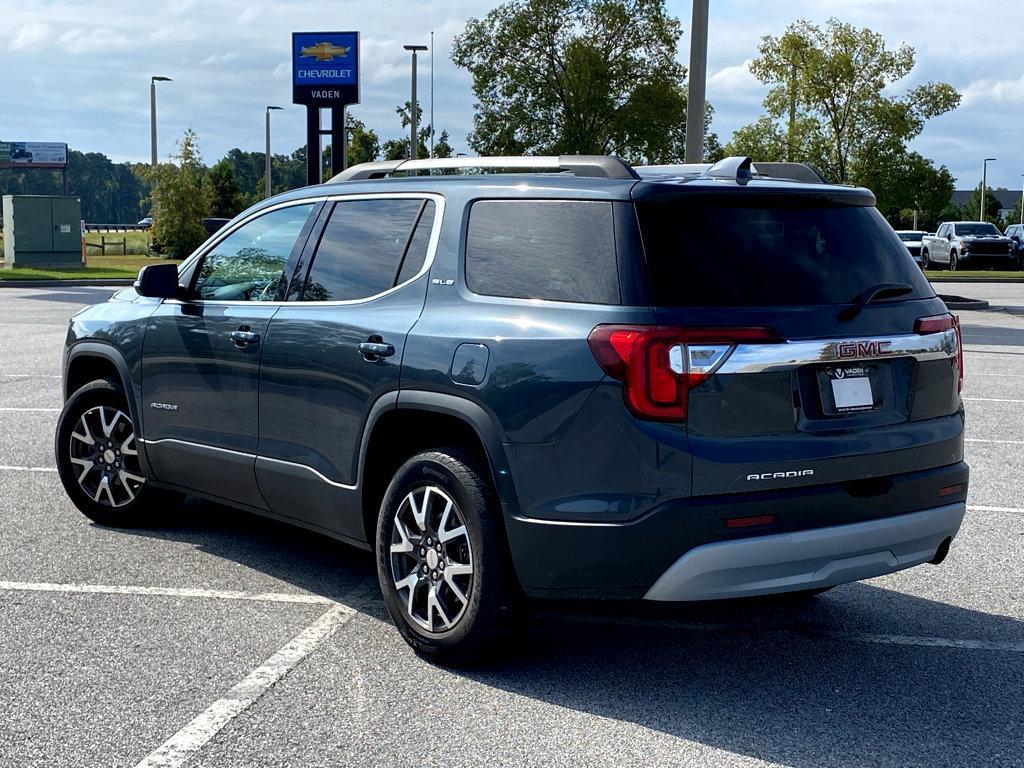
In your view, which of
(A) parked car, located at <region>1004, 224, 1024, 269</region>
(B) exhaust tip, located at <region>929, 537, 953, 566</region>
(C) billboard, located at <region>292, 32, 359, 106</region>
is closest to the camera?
(B) exhaust tip, located at <region>929, 537, 953, 566</region>

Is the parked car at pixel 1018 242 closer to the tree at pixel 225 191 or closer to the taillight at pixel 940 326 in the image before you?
the tree at pixel 225 191

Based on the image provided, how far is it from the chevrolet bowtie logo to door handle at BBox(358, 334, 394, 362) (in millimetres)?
31650

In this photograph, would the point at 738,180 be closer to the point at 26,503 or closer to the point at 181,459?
the point at 181,459

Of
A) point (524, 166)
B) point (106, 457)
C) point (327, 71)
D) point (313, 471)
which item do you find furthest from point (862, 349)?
point (327, 71)

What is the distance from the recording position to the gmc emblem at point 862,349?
437cm

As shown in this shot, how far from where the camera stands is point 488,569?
4.44 metres

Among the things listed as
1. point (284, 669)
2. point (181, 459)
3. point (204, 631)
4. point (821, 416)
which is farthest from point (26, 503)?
point (821, 416)

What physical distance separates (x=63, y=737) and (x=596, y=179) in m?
2.56

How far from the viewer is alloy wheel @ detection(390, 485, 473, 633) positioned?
460cm

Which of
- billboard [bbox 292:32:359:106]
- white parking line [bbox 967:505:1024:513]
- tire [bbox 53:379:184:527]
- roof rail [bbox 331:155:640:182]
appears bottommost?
white parking line [bbox 967:505:1024:513]

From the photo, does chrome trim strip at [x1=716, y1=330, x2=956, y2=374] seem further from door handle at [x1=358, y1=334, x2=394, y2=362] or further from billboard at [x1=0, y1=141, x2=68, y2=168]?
billboard at [x1=0, y1=141, x2=68, y2=168]

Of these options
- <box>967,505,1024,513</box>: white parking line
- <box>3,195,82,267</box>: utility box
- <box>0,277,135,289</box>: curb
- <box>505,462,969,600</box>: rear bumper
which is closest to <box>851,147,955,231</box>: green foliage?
<box>0,277,135,289</box>: curb

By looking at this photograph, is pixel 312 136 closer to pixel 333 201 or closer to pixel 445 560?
pixel 333 201

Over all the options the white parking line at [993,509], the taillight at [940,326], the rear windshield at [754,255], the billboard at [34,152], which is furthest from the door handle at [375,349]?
the billboard at [34,152]
